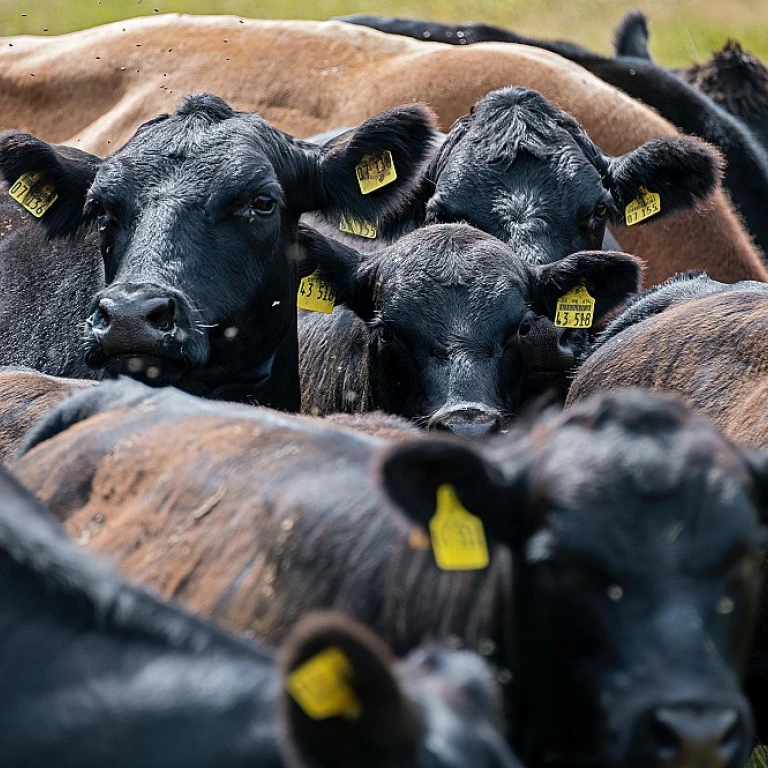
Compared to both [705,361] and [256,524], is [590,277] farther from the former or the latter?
[256,524]

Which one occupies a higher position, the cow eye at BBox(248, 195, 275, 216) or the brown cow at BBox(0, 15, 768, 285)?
the cow eye at BBox(248, 195, 275, 216)

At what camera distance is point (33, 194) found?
21.4 feet

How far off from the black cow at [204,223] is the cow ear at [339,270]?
0.20 ft

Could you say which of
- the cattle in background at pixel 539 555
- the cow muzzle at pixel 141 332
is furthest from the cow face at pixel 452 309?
the cattle in background at pixel 539 555

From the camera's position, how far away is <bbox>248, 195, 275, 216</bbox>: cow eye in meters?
5.95

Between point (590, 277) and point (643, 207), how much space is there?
1.25 meters

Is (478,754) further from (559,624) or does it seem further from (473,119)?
(473,119)

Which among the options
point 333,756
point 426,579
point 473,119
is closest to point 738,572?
point 426,579

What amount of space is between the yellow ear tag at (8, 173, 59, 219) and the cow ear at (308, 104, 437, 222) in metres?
1.09

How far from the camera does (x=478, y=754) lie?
101 inches

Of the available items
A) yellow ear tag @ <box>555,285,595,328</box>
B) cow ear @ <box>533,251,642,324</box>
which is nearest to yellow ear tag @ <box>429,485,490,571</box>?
cow ear @ <box>533,251,642,324</box>

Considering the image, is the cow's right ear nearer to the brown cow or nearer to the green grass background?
the brown cow

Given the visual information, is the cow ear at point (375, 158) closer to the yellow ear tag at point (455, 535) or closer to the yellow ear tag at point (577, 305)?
the yellow ear tag at point (577, 305)

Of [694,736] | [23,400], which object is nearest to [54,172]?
[23,400]
